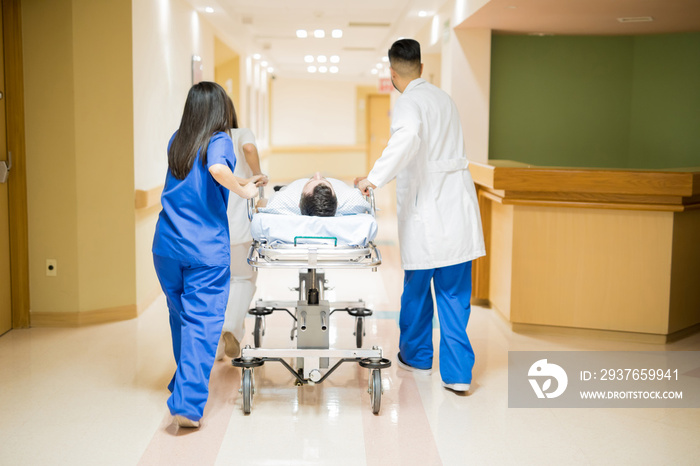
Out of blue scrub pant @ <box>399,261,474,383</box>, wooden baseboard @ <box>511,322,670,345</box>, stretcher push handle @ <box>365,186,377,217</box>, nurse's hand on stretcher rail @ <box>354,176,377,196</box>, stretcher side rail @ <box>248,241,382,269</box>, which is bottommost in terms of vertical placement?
wooden baseboard @ <box>511,322,670,345</box>

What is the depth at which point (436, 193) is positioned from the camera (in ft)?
11.9

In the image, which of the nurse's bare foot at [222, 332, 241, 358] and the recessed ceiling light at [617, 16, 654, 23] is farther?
the recessed ceiling light at [617, 16, 654, 23]

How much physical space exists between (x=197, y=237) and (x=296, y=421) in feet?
2.98

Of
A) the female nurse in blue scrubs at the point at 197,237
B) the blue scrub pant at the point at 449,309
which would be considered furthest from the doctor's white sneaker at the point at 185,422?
the blue scrub pant at the point at 449,309

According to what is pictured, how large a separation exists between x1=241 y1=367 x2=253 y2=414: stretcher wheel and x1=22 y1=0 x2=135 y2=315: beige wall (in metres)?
2.04

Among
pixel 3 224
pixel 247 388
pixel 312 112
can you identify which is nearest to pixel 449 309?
pixel 247 388

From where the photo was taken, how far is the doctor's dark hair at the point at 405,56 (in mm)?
3719

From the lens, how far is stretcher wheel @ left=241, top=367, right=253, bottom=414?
3295 mm

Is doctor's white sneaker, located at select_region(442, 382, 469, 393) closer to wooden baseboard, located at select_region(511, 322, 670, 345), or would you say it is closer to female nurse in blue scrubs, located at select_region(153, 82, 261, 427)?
female nurse in blue scrubs, located at select_region(153, 82, 261, 427)

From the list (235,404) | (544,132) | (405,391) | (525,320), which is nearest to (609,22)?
(544,132)

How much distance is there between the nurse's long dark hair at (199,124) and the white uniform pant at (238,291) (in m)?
0.89

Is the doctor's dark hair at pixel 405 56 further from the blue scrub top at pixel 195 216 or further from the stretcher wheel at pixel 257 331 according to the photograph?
the stretcher wheel at pixel 257 331

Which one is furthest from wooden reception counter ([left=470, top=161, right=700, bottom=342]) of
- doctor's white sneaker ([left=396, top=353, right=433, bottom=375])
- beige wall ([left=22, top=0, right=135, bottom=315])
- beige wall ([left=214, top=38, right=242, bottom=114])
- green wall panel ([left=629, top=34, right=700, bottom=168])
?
beige wall ([left=214, top=38, right=242, bottom=114])

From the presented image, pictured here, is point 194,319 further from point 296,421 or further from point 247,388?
point 296,421
